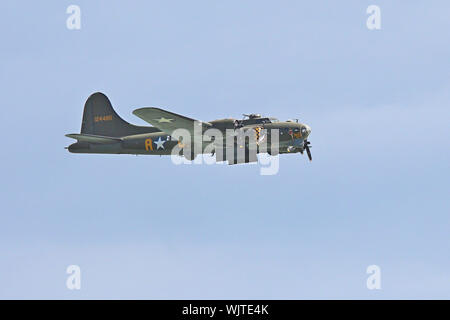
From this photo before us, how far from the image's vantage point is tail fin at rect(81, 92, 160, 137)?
57.2m

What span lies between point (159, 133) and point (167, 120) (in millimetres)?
3901

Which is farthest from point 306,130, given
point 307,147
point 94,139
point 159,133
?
point 94,139

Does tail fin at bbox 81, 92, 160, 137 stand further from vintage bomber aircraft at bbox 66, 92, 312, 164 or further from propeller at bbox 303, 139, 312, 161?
propeller at bbox 303, 139, 312, 161

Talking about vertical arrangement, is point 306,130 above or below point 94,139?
above

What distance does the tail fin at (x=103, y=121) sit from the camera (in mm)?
57219

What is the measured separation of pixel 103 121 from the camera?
192 feet

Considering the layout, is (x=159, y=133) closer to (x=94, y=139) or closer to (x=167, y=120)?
(x=167, y=120)

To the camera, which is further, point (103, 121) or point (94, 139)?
point (103, 121)

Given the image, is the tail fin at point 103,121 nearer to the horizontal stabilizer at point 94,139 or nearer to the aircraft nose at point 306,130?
the horizontal stabilizer at point 94,139

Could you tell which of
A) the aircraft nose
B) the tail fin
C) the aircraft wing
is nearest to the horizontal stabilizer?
the tail fin

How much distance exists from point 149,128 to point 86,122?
212 inches
